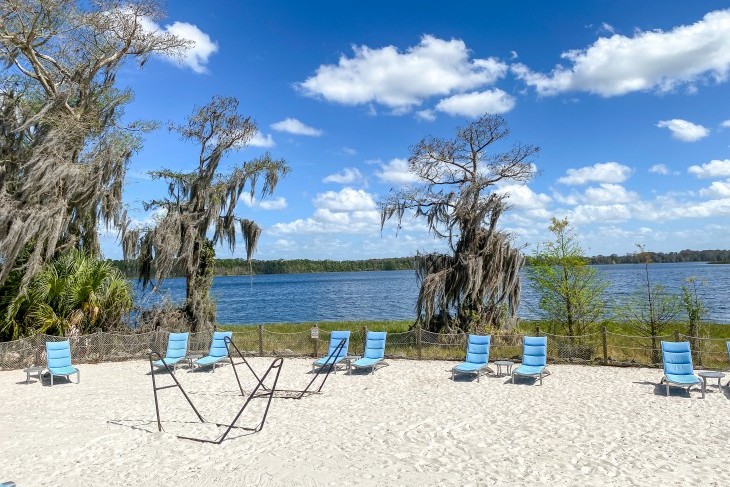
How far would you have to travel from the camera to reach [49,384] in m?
12.0

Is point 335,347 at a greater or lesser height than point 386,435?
greater

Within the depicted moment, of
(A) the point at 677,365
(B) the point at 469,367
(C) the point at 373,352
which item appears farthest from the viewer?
(C) the point at 373,352

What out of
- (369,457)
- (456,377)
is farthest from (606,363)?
(369,457)

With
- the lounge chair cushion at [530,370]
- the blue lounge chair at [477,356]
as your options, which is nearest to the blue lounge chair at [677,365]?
the lounge chair cushion at [530,370]

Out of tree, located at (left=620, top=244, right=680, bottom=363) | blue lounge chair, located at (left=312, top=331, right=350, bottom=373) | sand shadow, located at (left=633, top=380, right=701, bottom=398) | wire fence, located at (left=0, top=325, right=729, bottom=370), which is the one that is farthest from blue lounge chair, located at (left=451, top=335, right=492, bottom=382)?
tree, located at (left=620, top=244, right=680, bottom=363)

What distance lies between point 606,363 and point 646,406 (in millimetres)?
3860

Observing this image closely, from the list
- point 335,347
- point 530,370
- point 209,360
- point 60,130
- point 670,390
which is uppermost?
point 60,130

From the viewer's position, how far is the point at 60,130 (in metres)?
15.2

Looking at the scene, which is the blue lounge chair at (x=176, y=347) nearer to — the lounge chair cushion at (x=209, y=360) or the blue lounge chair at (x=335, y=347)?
the lounge chair cushion at (x=209, y=360)

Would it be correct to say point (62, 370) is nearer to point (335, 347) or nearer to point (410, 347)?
point (335, 347)

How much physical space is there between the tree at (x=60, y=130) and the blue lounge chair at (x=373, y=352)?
29.8ft

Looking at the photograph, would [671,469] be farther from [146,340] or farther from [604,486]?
[146,340]

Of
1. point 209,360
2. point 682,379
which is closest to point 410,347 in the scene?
point 209,360

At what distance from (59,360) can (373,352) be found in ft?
23.3
